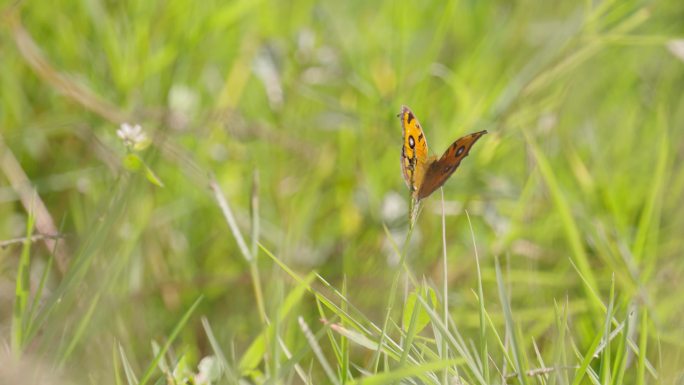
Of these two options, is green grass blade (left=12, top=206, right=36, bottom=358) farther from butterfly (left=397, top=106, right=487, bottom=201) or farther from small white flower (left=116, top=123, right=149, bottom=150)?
butterfly (left=397, top=106, right=487, bottom=201)

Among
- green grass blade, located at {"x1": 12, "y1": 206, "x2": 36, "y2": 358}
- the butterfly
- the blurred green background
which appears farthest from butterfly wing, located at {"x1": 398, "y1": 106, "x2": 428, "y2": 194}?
green grass blade, located at {"x1": 12, "y1": 206, "x2": 36, "y2": 358}

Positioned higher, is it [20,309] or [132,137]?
[132,137]

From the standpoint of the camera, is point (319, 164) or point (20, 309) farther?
point (319, 164)

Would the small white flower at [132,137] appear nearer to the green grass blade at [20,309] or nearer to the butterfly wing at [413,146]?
the green grass blade at [20,309]

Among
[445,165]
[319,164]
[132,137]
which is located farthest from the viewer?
[319,164]

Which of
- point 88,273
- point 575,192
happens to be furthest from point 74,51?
point 575,192

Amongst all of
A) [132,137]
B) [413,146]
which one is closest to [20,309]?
[132,137]

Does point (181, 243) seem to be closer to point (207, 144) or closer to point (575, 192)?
point (207, 144)

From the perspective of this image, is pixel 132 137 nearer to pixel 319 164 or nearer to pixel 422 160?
pixel 422 160

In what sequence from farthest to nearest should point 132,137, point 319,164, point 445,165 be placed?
point 319,164 < point 132,137 < point 445,165

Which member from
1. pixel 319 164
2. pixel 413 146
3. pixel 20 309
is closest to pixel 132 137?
pixel 20 309
